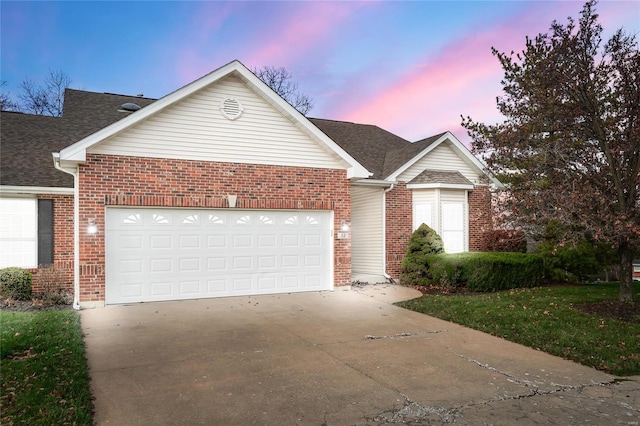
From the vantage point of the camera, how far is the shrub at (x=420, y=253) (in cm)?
1395

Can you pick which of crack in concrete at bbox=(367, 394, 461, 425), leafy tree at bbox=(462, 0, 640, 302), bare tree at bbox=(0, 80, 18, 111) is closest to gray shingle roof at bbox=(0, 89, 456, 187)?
leafy tree at bbox=(462, 0, 640, 302)

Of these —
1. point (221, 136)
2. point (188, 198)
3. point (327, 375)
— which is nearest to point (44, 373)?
point (327, 375)

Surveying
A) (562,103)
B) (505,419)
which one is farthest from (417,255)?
(505,419)

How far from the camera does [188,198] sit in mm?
10688

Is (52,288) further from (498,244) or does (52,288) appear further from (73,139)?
(498,244)

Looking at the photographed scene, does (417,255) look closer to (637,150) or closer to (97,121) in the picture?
(637,150)

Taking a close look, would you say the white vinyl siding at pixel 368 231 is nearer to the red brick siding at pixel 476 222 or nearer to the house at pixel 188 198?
the house at pixel 188 198

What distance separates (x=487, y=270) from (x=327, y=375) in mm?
8615

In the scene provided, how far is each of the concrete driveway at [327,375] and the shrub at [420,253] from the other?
5.17 meters

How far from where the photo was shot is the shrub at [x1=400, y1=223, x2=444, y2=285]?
549 inches

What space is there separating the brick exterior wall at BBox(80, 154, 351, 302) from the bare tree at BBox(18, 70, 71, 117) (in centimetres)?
2137

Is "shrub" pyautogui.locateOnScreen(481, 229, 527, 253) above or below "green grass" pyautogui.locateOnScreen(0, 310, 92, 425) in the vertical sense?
above

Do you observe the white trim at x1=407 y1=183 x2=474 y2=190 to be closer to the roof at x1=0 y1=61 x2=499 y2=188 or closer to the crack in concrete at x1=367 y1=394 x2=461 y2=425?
the roof at x1=0 y1=61 x2=499 y2=188

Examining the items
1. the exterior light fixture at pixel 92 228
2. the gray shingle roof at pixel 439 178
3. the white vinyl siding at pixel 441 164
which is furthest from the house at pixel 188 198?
the gray shingle roof at pixel 439 178
